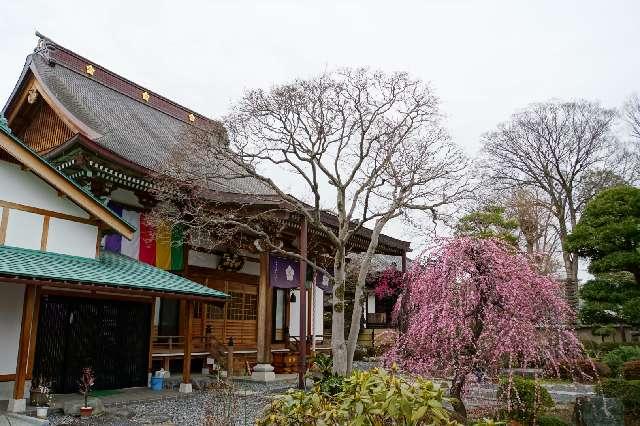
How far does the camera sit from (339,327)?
1094 cm

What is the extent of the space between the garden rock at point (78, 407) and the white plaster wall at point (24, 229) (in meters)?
3.23

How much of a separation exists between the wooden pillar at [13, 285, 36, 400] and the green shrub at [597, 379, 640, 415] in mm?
10091

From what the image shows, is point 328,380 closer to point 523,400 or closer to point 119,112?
point 523,400

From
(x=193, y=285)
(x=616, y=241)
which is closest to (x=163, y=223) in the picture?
(x=193, y=285)

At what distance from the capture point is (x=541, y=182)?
100 ft

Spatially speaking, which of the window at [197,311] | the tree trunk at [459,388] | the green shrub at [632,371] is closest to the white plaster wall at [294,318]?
the window at [197,311]

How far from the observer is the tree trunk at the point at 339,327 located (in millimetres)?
10742

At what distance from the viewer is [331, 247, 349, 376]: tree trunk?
10.7 m

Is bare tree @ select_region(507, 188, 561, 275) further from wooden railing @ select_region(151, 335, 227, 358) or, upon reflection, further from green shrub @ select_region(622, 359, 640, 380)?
wooden railing @ select_region(151, 335, 227, 358)

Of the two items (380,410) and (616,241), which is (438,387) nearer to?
(380,410)

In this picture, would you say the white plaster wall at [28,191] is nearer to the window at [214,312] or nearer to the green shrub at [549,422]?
the window at [214,312]

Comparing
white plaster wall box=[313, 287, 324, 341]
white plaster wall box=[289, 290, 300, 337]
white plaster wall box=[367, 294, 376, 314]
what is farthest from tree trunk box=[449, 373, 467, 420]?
white plaster wall box=[367, 294, 376, 314]

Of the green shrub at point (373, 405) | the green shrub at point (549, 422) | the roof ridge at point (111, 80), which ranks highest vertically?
the roof ridge at point (111, 80)

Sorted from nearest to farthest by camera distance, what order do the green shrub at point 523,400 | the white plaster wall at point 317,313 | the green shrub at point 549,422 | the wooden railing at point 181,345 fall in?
the green shrub at point 549,422 → the green shrub at point 523,400 → the wooden railing at point 181,345 → the white plaster wall at point 317,313
